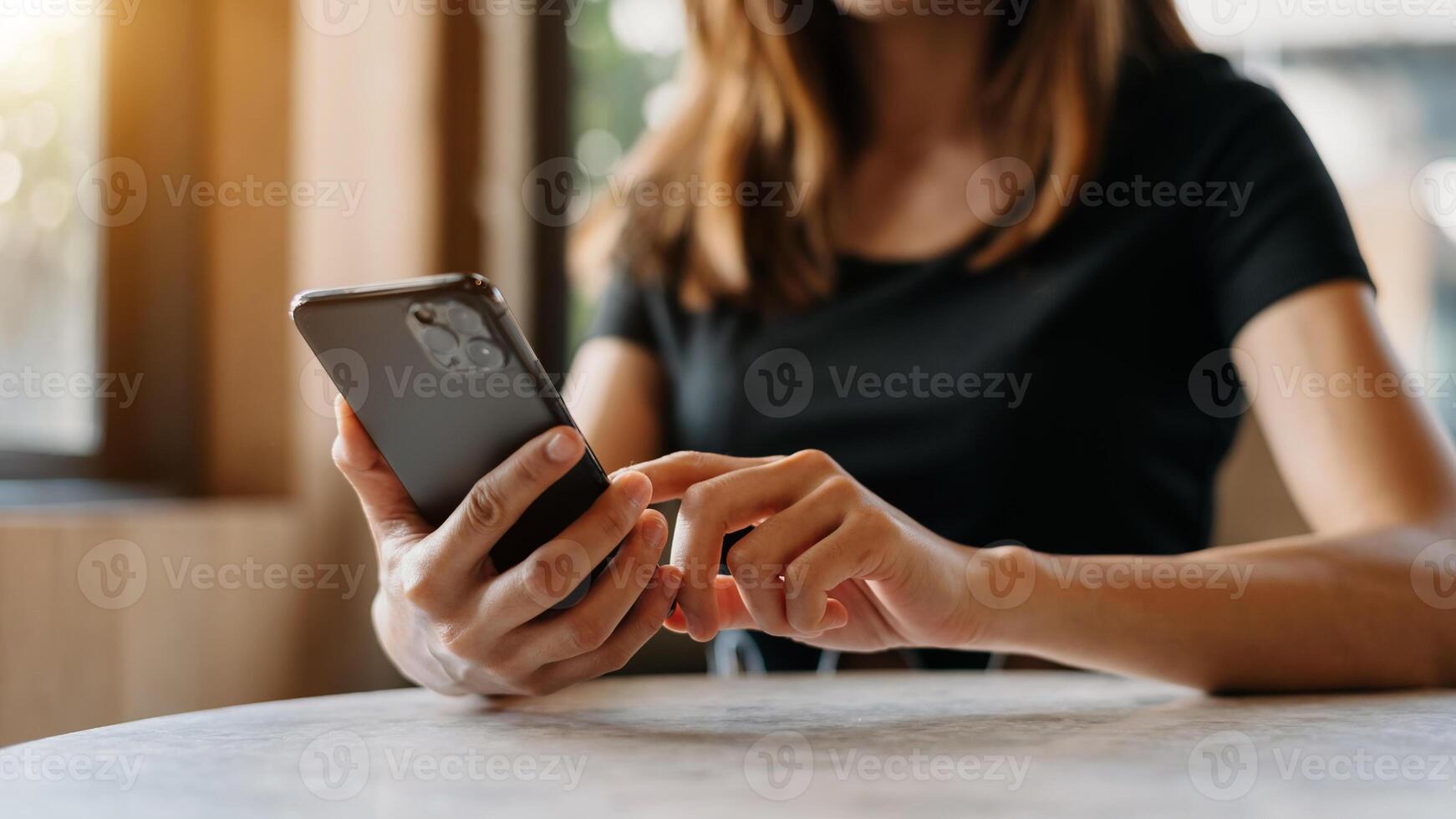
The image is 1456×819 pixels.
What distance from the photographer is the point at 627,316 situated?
4.17ft

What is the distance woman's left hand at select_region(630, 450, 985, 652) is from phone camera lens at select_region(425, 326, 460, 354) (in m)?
0.14

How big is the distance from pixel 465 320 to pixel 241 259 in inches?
43.8

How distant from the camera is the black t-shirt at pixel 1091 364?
1.04 meters

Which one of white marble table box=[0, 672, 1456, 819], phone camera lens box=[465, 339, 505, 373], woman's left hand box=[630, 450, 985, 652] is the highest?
phone camera lens box=[465, 339, 505, 373]

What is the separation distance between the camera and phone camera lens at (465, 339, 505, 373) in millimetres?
561

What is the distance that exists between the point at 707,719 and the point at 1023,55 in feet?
2.71

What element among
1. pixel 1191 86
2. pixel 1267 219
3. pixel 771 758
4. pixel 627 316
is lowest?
pixel 771 758

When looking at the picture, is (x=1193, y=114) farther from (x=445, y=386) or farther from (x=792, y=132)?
(x=445, y=386)

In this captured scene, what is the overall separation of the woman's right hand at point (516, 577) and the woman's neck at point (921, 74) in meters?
0.75

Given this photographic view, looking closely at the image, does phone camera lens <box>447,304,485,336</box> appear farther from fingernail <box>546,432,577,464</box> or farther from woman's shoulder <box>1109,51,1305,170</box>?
woman's shoulder <box>1109,51,1305,170</box>

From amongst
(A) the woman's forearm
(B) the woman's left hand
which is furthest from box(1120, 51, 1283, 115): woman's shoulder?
(B) the woman's left hand

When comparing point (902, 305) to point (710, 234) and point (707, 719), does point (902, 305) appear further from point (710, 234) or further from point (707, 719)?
point (707, 719)

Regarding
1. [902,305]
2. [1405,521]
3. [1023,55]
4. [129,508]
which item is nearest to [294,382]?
[129,508]

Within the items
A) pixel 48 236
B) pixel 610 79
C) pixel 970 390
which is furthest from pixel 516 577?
pixel 610 79
